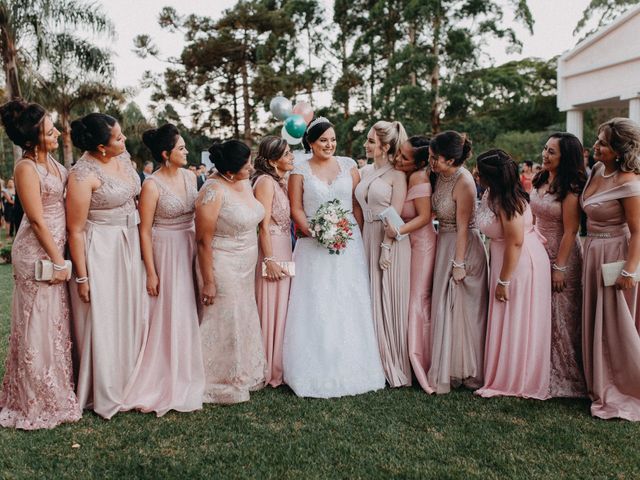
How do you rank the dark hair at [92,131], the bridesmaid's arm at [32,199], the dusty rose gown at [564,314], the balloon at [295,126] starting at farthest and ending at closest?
the balloon at [295,126] → the dusty rose gown at [564,314] → the dark hair at [92,131] → the bridesmaid's arm at [32,199]

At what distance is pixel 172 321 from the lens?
4.73m

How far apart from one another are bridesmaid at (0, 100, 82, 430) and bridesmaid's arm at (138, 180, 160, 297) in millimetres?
575

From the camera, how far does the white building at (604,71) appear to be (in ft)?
68.6

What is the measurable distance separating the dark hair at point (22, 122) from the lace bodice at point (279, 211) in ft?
5.97

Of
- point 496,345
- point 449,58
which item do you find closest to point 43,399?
point 496,345

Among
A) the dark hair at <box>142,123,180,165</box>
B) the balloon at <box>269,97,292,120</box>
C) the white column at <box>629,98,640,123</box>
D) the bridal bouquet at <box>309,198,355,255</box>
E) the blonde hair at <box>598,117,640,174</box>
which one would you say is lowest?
Answer: the bridal bouquet at <box>309,198,355,255</box>

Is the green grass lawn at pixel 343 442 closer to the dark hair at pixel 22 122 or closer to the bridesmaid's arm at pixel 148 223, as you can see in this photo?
the bridesmaid's arm at pixel 148 223

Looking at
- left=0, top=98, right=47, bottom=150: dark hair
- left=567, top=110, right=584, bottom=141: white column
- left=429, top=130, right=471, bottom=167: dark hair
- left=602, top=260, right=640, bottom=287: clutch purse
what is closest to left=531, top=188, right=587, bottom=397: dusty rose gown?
left=602, top=260, right=640, bottom=287: clutch purse

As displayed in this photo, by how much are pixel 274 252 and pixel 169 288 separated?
3.37ft

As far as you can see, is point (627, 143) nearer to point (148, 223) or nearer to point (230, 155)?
point (230, 155)

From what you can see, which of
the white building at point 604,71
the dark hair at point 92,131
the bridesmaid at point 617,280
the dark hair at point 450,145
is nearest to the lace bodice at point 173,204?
the dark hair at point 92,131

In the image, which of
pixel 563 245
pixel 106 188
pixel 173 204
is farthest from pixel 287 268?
pixel 563 245

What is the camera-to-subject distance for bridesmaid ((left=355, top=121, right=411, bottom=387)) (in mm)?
5215

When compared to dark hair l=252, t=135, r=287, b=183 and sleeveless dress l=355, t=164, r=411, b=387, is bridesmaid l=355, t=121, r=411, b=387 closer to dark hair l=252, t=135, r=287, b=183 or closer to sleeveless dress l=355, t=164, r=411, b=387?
sleeveless dress l=355, t=164, r=411, b=387
